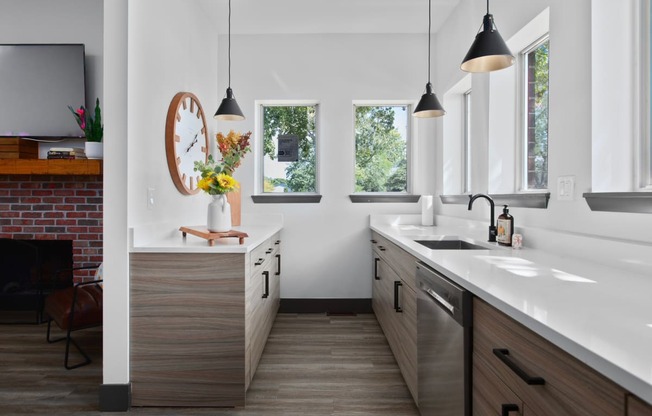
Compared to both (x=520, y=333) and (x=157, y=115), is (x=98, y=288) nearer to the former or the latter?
(x=157, y=115)

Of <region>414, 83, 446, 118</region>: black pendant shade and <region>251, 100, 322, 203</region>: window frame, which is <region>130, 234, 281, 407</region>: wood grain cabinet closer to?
<region>414, 83, 446, 118</region>: black pendant shade

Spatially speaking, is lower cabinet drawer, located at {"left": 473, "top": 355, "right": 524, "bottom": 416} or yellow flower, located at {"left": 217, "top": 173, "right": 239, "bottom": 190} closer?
lower cabinet drawer, located at {"left": 473, "top": 355, "right": 524, "bottom": 416}

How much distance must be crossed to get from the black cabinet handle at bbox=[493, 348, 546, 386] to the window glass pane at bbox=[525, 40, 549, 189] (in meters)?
1.56

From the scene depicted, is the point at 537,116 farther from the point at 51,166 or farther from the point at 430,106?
the point at 51,166

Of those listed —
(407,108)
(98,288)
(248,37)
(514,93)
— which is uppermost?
(248,37)

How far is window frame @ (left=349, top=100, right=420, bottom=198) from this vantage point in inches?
151

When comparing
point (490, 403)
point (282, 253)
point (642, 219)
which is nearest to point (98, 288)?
point (282, 253)

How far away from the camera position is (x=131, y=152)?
81.7 inches

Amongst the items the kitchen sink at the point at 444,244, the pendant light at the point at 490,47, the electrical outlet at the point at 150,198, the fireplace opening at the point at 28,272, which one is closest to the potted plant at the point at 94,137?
the electrical outlet at the point at 150,198

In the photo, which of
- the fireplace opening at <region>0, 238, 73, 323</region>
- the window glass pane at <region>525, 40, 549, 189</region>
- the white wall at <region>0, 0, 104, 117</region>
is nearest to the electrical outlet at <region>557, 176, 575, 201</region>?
the window glass pane at <region>525, 40, 549, 189</region>

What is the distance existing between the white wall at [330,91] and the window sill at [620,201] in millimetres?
2272

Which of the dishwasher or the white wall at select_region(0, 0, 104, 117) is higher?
the white wall at select_region(0, 0, 104, 117)

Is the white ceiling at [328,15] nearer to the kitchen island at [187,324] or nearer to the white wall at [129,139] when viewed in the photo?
the white wall at [129,139]

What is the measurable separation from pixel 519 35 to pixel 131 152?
2257 mm
